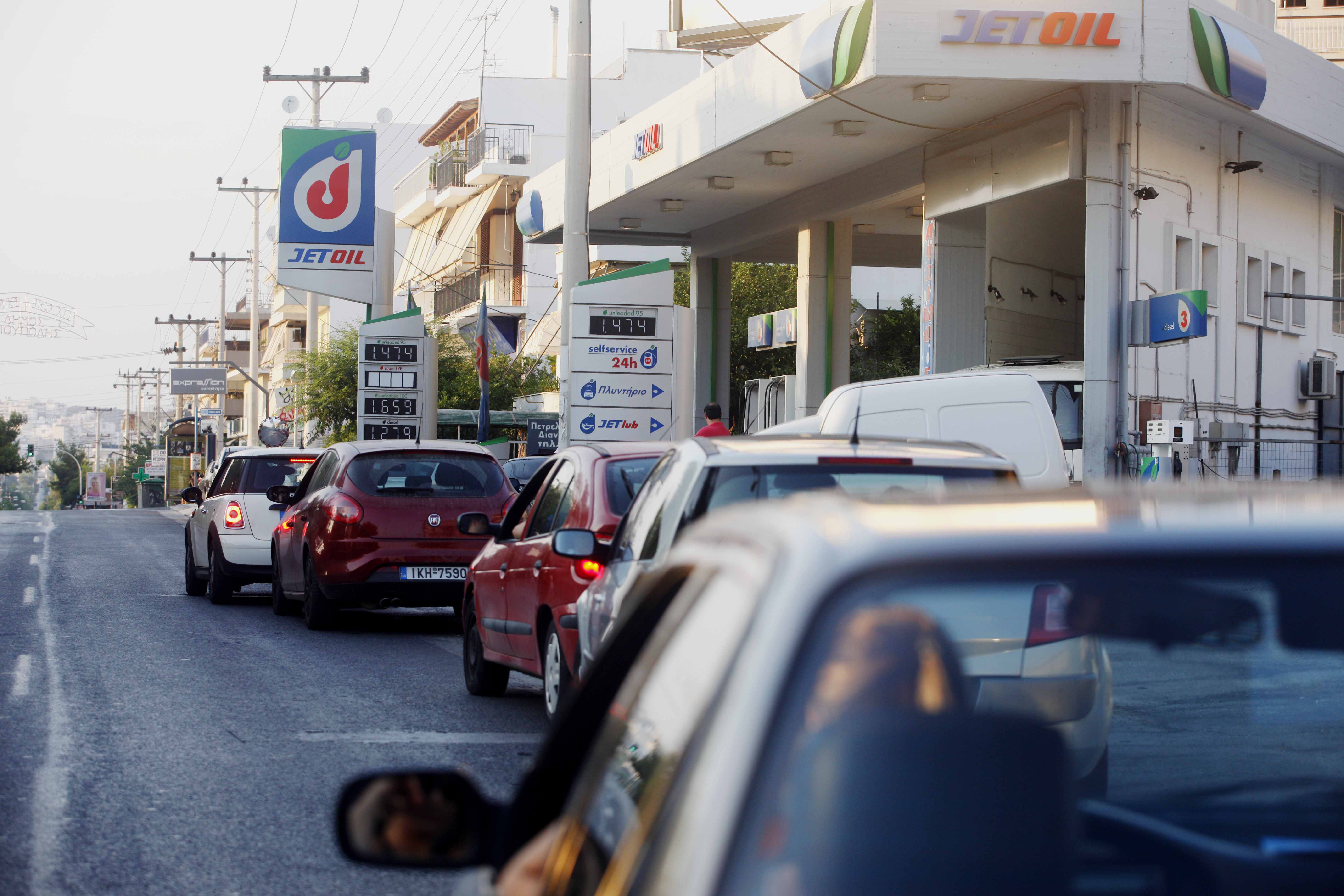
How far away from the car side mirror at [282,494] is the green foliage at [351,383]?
89.0ft

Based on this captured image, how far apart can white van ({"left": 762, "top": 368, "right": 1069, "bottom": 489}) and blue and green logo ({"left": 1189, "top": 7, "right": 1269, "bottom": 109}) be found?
8.78 m

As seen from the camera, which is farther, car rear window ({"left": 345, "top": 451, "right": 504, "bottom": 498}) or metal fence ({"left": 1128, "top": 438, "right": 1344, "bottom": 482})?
metal fence ({"left": 1128, "top": 438, "right": 1344, "bottom": 482})

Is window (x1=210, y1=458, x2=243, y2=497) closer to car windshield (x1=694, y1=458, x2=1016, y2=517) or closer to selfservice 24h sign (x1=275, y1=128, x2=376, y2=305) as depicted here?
Result: car windshield (x1=694, y1=458, x2=1016, y2=517)

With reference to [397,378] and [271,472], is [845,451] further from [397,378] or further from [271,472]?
[397,378]

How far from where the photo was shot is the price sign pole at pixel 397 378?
30234mm

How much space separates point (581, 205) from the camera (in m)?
20.5

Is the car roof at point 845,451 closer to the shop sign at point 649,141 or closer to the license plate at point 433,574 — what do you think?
the license plate at point 433,574

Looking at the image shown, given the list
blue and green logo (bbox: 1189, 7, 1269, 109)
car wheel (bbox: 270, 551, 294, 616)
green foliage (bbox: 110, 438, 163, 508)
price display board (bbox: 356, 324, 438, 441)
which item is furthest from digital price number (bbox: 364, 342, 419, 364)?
green foliage (bbox: 110, 438, 163, 508)

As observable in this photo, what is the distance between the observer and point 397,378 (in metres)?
30.3

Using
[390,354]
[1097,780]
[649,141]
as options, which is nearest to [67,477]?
[390,354]

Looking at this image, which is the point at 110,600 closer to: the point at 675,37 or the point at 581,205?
the point at 581,205

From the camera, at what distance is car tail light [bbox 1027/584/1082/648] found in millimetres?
1824

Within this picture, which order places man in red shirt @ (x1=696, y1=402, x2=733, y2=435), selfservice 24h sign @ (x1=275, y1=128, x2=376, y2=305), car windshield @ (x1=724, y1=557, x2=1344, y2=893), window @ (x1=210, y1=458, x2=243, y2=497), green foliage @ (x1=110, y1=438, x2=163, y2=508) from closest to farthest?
1. car windshield @ (x1=724, y1=557, x2=1344, y2=893)
2. man in red shirt @ (x1=696, y1=402, x2=733, y2=435)
3. window @ (x1=210, y1=458, x2=243, y2=497)
4. selfservice 24h sign @ (x1=275, y1=128, x2=376, y2=305)
5. green foliage @ (x1=110, y1=438, x2=163, y2=508)

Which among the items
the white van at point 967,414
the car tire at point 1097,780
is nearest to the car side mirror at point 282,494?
the white van at point 967,414
